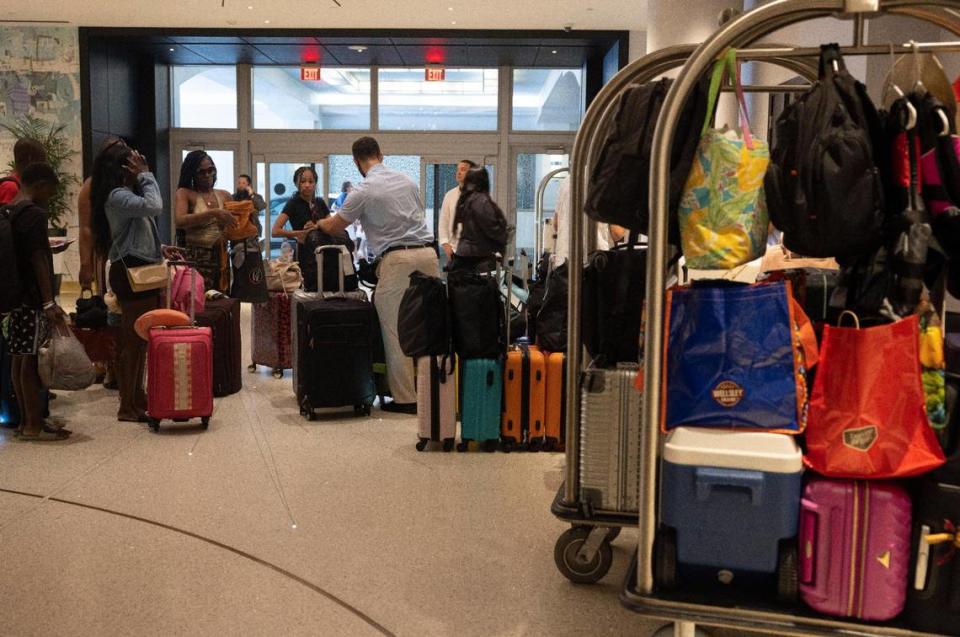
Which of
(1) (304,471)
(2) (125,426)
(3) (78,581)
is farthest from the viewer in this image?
(2) (125,426)

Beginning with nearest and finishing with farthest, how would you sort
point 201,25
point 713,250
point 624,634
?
1. point 713,250
2. point 624,634
3. point 201,25

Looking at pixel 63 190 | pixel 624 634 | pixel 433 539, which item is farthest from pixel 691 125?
pixel 63 190

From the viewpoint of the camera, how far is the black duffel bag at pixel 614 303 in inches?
128

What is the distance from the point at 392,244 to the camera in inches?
243

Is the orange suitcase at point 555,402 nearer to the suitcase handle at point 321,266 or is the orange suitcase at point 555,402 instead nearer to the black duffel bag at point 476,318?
the black duffel bag at point 476,318

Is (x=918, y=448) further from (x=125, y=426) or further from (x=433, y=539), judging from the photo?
(x=125, y=426)

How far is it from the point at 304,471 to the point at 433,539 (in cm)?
122

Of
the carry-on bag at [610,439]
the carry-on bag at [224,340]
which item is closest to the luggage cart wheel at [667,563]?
the carry-on bag at [610,439]

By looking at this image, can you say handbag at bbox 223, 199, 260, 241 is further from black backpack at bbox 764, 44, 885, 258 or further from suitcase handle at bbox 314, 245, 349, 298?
black backpack at bbox 764, 44, 885, 258

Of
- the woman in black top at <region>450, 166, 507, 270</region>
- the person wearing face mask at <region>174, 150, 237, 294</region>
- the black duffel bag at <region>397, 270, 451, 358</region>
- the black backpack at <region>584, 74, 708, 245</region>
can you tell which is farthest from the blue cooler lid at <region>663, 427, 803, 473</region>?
the person wearing face mask at <region>174, 150, 237, 294</region>

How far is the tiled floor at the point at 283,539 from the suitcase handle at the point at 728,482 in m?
0.83

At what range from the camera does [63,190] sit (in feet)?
49.2

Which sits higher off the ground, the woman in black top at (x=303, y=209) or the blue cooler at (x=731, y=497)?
the woman in black top at (x=303, y=209)

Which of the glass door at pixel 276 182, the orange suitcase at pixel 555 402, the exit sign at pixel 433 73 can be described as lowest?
the orange suitcase at pixel 555 402
